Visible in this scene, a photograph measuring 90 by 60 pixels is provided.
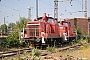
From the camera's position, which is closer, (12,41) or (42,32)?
(42,32)

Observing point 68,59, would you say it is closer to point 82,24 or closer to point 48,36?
point 48,36

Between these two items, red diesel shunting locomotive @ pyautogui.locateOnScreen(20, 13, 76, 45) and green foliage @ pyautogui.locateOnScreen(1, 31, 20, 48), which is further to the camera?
green foliage @ pyautogui.locateOnScreen(1, 31, 20, 48)

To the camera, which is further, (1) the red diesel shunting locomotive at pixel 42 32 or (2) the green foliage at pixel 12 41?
(2) the green foliage at pixel 12 41

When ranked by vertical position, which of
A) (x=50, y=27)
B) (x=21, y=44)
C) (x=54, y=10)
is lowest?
(x=21, y=44)

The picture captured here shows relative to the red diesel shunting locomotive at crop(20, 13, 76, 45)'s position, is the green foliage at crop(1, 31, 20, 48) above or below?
below

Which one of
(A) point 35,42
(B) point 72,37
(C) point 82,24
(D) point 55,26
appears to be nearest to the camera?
(A) point 35,42

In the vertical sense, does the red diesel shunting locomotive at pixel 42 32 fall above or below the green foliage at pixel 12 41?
above

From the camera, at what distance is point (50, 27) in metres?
19.1

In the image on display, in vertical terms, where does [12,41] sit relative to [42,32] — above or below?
below

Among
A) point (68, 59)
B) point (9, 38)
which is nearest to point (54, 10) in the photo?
point (9, 38)

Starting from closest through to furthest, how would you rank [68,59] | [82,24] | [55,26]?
[68,59] < [55,26] < [82,24]

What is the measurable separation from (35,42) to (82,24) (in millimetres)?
30470

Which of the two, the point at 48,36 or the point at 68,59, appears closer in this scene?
the point at 68,59

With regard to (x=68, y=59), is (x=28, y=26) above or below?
above
